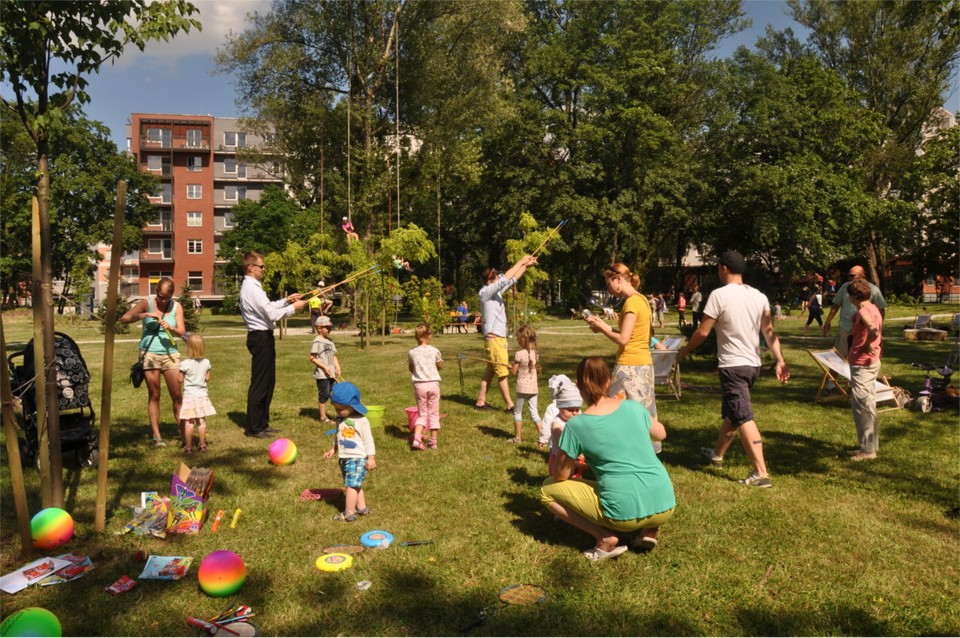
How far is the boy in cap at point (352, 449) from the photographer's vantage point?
5.43 metres

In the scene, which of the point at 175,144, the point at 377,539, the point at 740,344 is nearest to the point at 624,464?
the point at 377,539

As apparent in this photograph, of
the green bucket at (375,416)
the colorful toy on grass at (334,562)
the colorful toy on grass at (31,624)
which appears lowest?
the colorful toy on grass at (334,562)

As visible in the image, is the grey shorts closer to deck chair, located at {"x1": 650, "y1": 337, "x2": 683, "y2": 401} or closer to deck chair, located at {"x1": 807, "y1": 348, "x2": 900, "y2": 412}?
deck chair, located at {"x1": 807, "y1": 348, "x2": 900, "y2": 412}

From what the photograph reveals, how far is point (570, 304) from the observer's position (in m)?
42.2

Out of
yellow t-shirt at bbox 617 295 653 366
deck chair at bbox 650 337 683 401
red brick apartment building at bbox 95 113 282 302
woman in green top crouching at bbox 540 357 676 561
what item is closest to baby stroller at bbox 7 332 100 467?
woman in green top crouching at bbox 540 357 676 561

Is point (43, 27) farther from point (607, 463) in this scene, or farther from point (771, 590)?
point (771, 590)

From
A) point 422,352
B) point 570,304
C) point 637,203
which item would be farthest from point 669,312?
point 422,352

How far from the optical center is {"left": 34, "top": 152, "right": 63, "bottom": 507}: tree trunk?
4.78 m

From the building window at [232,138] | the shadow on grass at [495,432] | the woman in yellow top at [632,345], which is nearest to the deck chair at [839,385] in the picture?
the woman in yellow top at [632,345]

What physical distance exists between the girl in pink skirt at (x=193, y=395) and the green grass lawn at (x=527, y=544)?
0.31 metres

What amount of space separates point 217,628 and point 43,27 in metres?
4.22

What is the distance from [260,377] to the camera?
26.8 ft

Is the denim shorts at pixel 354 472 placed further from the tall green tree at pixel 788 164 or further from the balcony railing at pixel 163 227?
the balcony railing at pixel 163 227

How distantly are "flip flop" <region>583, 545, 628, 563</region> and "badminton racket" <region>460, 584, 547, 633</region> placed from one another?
1.82 feet
